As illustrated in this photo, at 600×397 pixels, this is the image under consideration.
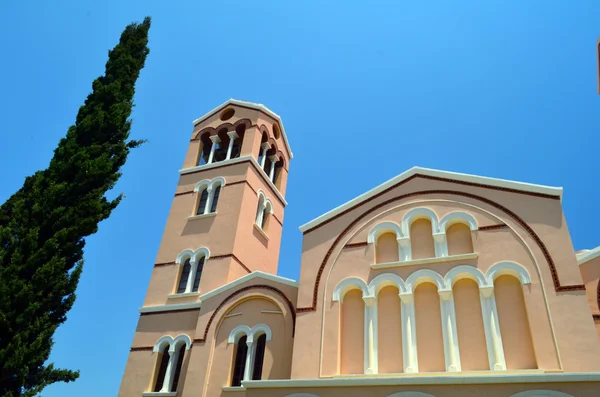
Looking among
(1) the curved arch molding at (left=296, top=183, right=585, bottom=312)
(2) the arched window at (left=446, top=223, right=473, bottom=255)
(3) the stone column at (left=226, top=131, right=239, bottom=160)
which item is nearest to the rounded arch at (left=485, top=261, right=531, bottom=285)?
(1) the curved arch molding at (left=296, top=183, right=585, bottom=312)

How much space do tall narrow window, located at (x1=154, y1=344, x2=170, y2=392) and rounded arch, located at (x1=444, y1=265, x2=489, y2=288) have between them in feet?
34.9

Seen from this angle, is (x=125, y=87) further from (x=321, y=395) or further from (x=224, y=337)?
(x=321, y=395)

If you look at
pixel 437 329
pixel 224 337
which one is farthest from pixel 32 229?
pixel 437 329

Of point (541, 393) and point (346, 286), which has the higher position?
point (346, 286)

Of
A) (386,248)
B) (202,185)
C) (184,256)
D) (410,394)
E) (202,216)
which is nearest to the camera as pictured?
(410,394)

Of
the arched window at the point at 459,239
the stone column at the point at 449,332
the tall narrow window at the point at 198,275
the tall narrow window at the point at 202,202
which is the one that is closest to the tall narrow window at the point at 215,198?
the tall narrow window at the point at 202,202

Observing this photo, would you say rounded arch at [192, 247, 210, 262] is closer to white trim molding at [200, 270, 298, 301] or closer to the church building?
the church building

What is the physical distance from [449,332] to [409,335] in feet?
3.58

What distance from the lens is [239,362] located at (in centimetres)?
1574

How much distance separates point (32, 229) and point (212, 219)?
7.60 m

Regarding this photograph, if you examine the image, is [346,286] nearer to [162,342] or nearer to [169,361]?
[169,361]

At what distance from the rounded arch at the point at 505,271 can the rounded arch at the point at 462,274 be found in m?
0.21

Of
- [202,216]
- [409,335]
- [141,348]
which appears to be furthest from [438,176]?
[141,348]

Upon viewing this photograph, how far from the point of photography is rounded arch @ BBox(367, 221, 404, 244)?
15.1 m
